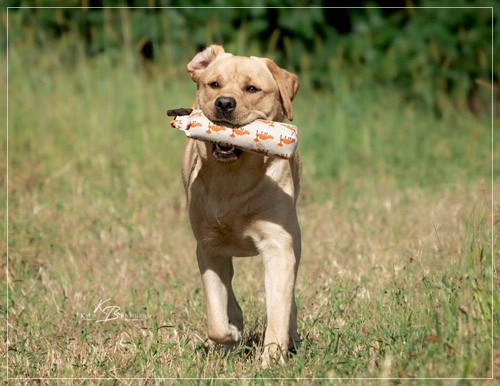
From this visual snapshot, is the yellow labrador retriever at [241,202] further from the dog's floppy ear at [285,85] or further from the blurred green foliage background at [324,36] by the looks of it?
the blurred green foliage background at [324,36]

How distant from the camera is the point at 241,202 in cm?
518

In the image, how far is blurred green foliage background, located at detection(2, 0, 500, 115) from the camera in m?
11.4

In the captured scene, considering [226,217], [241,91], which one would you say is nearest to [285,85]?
[241,91]

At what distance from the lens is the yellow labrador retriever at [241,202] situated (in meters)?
5.07

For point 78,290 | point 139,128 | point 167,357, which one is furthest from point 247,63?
point 139,128

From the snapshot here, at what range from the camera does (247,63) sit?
5375mm

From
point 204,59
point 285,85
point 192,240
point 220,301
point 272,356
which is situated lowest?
point 272,356

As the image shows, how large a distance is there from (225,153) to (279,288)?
74cm

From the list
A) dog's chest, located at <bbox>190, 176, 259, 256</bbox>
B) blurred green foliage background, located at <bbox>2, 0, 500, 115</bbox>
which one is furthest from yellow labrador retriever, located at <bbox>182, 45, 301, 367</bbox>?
blurred green foliage background, located at <bbox>2, 0, 500, 115</bbox>

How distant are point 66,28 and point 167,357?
7449 mm

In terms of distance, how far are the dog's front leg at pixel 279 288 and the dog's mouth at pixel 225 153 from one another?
0.40m

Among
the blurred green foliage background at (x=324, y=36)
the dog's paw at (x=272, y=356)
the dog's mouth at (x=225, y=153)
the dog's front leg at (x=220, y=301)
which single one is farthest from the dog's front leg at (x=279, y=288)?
the blurred green foliage background at (x=324, y=36)

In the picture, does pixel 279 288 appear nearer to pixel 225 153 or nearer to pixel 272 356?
pixel 272 356

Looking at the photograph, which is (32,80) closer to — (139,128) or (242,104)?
(139,128)
